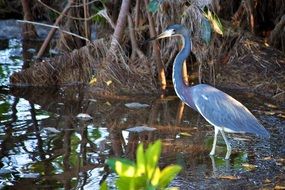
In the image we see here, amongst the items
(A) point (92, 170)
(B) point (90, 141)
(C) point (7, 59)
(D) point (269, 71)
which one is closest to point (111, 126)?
(B) point (90, 141)

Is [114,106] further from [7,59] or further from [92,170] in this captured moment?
[7,59]

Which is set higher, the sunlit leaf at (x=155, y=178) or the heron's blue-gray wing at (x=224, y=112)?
the sunlit leaf at (x=155, y=178)

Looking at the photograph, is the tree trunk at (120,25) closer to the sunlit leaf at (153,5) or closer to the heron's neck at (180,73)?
the sunlit leaf at (153,5)

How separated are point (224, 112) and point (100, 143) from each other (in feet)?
4.39

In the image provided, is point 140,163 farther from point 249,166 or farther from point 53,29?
point 53,29

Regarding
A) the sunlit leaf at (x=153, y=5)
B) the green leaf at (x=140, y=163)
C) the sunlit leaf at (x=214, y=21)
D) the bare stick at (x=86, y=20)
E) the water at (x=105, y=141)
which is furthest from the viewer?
the bare stick at (x=86, y=20)

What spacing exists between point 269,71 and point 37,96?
3518 millimetres

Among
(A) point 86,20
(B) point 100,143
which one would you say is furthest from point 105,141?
(A) point 86,20

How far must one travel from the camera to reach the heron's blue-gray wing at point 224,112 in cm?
579

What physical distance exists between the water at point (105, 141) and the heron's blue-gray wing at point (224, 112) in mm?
323

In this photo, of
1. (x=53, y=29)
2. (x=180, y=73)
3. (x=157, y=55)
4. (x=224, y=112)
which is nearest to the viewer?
(x=224, y=112)

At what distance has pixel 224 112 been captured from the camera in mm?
5949

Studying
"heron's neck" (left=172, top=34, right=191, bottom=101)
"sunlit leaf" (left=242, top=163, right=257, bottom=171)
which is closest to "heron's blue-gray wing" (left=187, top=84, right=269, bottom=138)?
"heron's neck" (left=172, top=34, right=191, bottom=101)

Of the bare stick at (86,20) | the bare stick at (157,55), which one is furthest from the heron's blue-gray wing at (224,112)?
the bare stick at (86,20)
